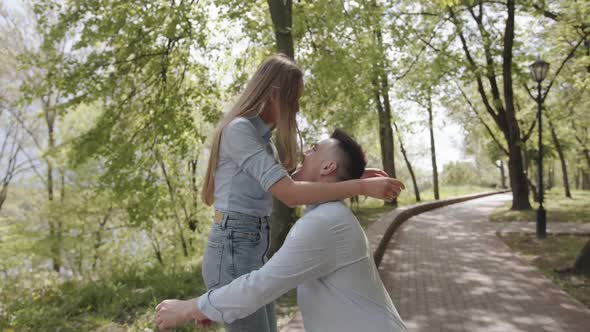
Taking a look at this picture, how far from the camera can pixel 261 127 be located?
2.22 metres

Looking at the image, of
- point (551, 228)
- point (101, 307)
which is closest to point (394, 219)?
point (551, 228)

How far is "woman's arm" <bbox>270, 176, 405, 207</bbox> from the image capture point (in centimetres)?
180

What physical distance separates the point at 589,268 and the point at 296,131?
7960mm

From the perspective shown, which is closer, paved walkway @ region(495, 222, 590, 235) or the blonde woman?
the blonde woman

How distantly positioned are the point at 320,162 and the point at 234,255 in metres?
0.57

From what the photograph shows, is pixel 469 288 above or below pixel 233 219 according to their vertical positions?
below

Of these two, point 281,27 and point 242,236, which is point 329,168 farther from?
point 281,27

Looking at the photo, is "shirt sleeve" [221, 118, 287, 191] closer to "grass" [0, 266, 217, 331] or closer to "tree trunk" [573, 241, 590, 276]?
"grass" [0, 266, 217, 331]

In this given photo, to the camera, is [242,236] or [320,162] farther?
[242,236]

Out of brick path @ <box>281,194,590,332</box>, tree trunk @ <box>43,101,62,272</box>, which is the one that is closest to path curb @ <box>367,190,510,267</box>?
brick path @ <box>281,194,590,332</box>

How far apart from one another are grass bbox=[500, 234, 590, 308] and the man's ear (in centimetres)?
648

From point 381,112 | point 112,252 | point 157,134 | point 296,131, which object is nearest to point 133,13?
point 157,134

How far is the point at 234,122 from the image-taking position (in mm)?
2086

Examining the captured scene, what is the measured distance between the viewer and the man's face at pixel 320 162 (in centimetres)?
194
